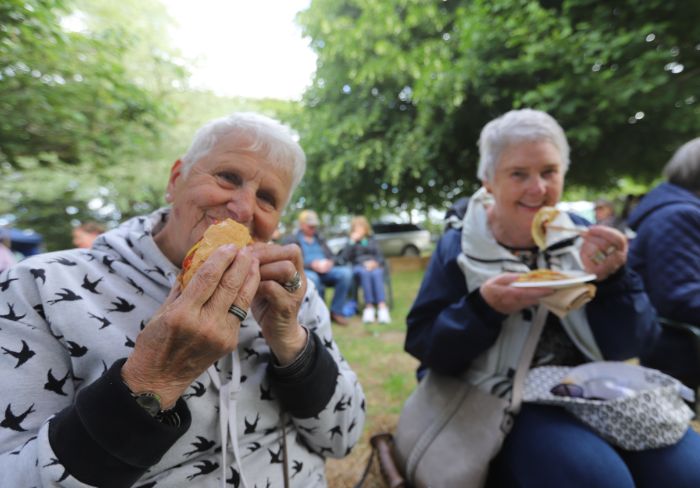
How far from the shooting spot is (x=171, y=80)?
13.5 metres

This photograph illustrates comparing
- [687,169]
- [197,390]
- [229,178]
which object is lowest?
[197,390]

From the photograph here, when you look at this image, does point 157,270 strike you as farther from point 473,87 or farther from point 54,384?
point 473,87

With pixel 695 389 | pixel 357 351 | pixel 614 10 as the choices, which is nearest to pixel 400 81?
pixel 614 10

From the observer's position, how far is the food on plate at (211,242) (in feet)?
3.35

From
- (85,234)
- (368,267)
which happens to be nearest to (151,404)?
(85,234)

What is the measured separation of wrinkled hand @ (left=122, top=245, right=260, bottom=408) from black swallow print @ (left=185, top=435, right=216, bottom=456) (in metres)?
0.29

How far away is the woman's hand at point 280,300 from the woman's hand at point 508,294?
2.59ft

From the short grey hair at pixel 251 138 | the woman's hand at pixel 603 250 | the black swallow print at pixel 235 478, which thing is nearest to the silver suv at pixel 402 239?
the woman's hand at pixel 603 250

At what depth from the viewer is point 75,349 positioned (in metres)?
1.05

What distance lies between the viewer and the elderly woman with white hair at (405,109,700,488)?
54.6 inches

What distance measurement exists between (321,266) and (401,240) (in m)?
10.1

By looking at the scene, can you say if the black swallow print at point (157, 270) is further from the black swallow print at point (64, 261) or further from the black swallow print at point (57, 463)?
the black swallow print at point (57, 463)

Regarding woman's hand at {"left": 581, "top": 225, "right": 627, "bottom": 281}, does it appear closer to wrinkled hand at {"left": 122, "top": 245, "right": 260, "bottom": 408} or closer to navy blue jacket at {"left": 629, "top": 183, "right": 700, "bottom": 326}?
navy blue jacket at {"left": 629, "top": 183, "right": 700, "bottom": 326}

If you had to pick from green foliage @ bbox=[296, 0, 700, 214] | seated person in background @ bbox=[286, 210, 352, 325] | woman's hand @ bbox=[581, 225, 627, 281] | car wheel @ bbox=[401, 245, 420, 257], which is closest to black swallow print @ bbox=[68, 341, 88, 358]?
woman's hand @ bbox=[581, 225, 627, 281]
